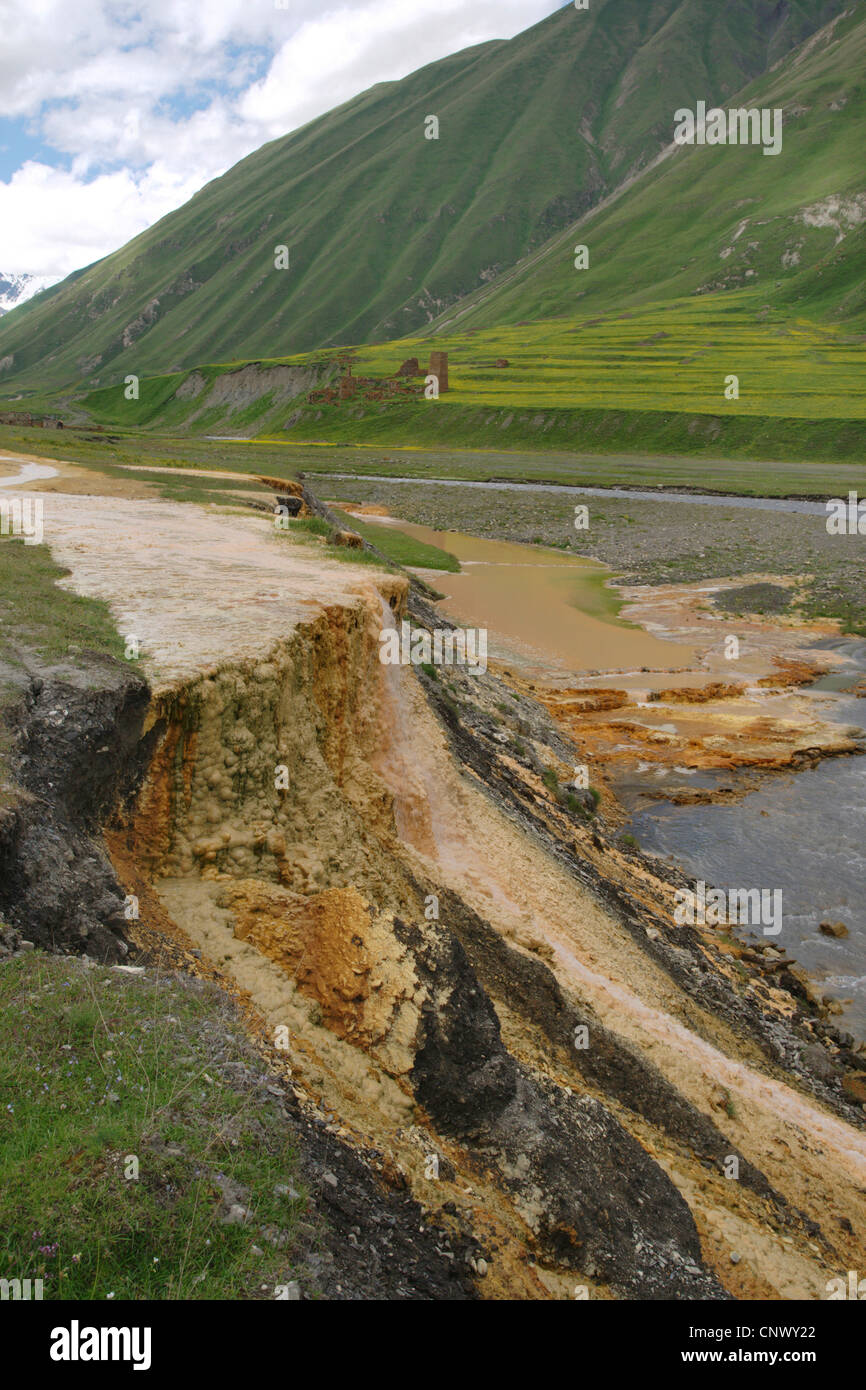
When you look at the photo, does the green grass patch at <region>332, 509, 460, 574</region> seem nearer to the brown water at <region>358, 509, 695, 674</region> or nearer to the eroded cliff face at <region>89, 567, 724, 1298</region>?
the brown water at <region>358, 509, 695, 674</region>

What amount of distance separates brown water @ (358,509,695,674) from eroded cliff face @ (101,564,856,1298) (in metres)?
20.5

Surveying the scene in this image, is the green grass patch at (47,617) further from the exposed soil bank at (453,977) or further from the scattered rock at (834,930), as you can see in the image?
the scattered rock at (834,930)

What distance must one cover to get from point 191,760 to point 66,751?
1.60 m

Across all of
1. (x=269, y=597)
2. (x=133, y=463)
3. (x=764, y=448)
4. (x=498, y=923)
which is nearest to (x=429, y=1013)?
(x=498, y=923)

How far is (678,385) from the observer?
113062 mm

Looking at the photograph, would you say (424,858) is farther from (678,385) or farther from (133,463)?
(678,385)

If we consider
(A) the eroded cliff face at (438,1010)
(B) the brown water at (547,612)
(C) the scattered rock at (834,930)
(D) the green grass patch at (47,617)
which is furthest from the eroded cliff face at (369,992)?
(B) the brown water at (547,612)

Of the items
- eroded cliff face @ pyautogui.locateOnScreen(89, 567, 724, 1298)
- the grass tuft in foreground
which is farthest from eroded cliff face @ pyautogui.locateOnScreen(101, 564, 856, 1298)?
the grass tuft in foreground

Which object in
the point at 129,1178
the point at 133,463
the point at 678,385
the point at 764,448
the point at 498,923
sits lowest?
the point at 498,923

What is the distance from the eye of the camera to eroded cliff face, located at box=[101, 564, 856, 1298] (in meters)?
7.50

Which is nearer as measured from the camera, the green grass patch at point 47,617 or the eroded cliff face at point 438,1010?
the eroded cliff face at point 438,1010

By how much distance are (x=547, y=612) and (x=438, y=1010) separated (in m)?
31.7

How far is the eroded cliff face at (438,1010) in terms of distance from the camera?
295 inches

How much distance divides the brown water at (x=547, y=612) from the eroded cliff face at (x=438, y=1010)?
2046 cm
